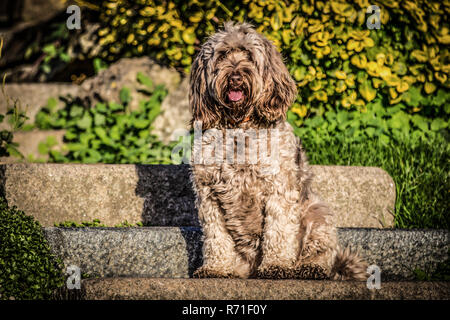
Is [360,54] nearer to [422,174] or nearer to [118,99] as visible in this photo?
[422,174]

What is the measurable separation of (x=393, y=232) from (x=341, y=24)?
95.7 inches

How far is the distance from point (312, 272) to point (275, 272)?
0.28 meters

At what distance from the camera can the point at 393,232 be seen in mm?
4074

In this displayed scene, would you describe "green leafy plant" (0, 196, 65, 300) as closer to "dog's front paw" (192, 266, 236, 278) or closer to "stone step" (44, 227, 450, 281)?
"stone step" (44, 227, 450, 281)

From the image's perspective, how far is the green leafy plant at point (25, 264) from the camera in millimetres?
3365

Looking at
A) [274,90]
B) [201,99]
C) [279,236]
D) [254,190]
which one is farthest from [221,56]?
[279,236]

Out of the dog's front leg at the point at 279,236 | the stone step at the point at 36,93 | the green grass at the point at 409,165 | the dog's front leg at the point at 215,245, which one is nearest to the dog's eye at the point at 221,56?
the dog's front leg at the point at 215,245

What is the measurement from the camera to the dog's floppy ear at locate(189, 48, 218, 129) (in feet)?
12.4

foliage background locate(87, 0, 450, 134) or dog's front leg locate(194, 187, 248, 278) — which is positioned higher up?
foliage background locate(87, 0, 450, 134)

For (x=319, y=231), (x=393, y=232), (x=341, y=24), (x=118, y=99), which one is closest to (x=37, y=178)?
(x=118, y=99)

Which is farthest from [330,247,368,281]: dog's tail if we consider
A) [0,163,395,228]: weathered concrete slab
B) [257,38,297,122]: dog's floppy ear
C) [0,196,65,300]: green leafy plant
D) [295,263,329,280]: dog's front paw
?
[0,196,65,300]: green leafy plant

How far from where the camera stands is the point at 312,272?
3.61 metres

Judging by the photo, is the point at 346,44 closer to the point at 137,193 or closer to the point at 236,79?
the point at 236,79
